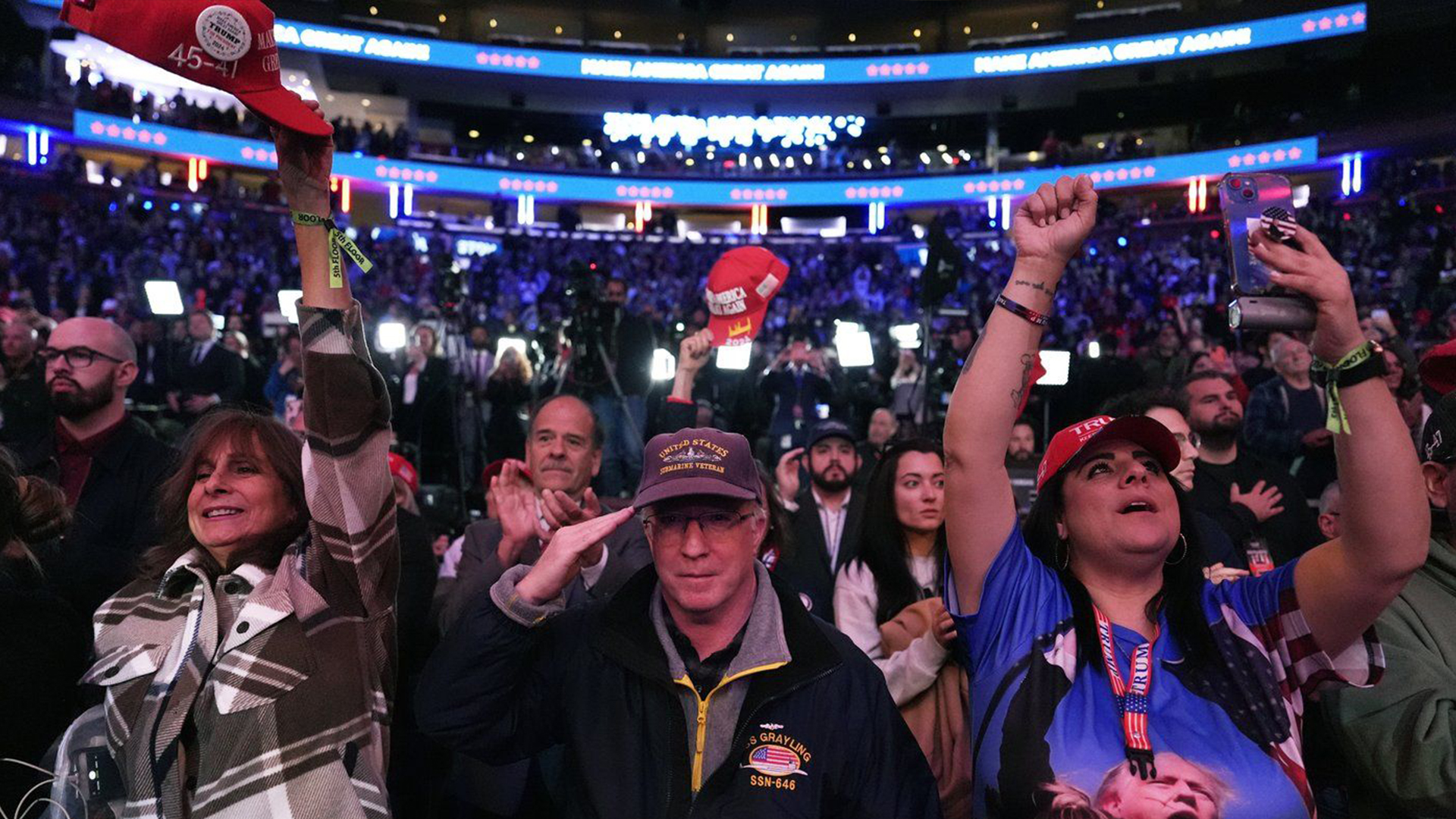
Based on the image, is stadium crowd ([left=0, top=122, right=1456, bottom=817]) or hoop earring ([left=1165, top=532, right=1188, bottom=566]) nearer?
stadium crowd ([left=0, top=122, right=1456, bottom=817])

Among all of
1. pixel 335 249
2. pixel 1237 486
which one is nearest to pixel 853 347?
pixel 1237 486

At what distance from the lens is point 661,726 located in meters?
2.18

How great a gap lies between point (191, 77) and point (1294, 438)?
5.67m

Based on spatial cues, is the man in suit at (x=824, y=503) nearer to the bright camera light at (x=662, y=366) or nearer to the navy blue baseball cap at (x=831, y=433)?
the navy blue baseball cap at (x=831, y=433)

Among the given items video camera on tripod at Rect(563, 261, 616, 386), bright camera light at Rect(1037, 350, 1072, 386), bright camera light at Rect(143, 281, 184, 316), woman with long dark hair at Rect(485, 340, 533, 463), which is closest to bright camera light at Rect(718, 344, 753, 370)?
video camera on tripod at Rect(563, 261, 616, 386)

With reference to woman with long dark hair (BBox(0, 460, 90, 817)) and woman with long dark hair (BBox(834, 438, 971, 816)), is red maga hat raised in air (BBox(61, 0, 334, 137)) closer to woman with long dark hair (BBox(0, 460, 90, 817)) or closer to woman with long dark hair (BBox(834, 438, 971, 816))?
woman with long dark hair (BBox(0, 460, 90, 817))

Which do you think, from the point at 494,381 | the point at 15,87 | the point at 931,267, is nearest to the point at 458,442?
the point at 494,381

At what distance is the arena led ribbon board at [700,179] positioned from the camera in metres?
25.8

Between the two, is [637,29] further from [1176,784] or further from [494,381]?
[1176,784]

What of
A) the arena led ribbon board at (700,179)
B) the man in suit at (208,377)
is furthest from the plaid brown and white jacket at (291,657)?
the arena led ribbon board at (700,179)

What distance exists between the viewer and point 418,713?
7.22 ft

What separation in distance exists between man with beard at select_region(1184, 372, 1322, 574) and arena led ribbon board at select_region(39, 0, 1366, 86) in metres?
24.8

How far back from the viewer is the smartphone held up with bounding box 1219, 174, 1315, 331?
1.95m

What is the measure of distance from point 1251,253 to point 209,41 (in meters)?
1.82
